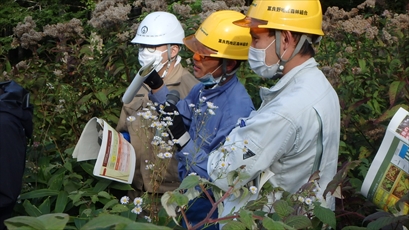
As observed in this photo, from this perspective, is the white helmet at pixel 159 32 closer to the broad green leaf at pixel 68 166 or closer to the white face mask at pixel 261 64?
the broad green leaf at pixel 68 166

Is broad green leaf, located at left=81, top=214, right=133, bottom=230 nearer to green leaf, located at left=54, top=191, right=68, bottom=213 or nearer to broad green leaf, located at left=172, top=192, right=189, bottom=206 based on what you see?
broad green leaf, located at left=172, top=192, right=189, bottom=206

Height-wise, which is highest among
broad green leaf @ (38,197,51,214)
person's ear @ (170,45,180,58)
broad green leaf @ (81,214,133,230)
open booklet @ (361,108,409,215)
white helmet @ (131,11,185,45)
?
broad green leaf @ (81,214,133,230)

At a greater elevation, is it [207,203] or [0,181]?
[0,181]

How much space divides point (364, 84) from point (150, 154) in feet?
6.60

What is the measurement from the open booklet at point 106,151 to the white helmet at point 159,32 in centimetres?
106

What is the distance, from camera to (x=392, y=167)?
230 cm

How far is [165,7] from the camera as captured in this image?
18.0 feet

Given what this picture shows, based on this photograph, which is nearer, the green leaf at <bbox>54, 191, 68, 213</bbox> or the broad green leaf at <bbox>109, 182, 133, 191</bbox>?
the green leaf at <bbox>54, 191, 68, 213</bbox>

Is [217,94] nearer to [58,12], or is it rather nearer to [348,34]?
[348,34]

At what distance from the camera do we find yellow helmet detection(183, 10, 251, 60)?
12.3 feet

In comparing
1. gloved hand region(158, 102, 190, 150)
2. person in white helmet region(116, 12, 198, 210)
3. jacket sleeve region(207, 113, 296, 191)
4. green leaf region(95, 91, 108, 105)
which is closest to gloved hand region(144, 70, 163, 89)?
person in white helmet region(116, 12, 198, 210)

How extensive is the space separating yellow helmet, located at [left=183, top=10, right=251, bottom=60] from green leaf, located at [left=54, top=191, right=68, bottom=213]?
120 cm

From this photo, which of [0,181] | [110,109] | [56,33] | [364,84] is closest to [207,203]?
[0,181]

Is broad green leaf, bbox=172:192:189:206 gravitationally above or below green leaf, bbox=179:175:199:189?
below
